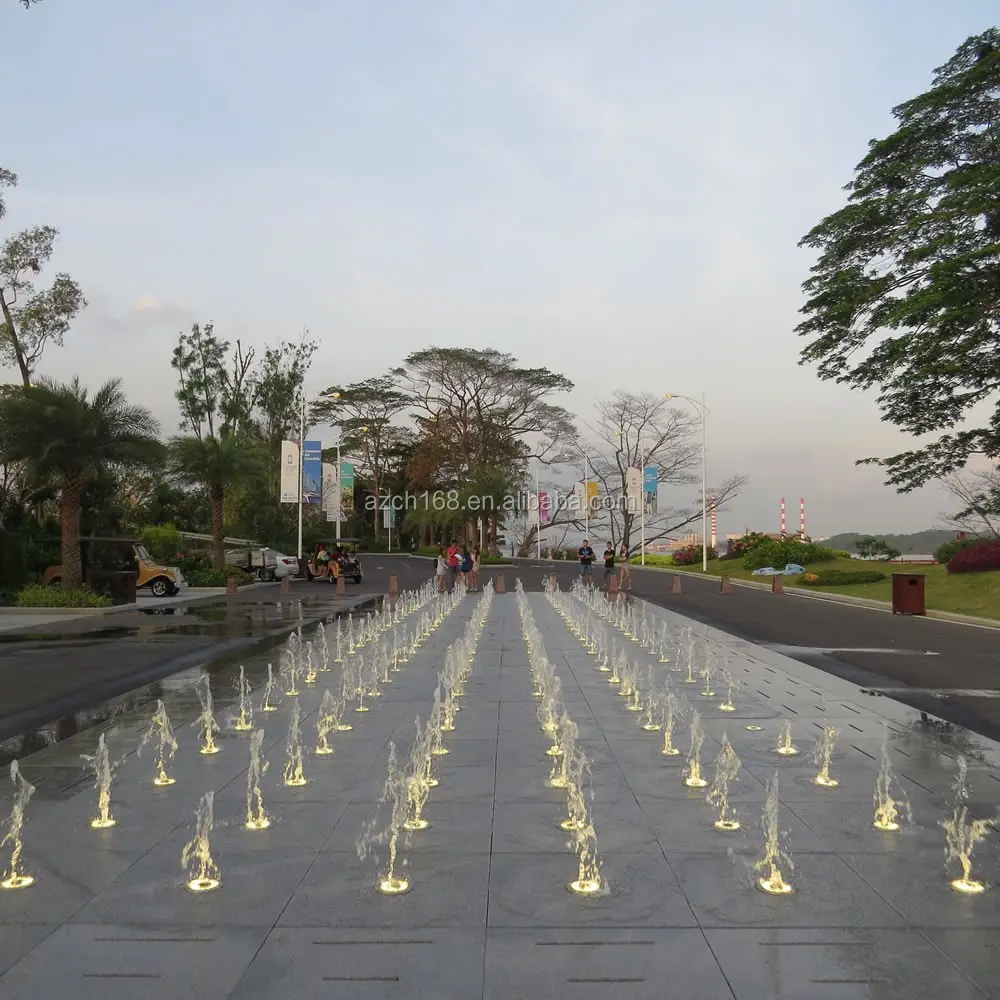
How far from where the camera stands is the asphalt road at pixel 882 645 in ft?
31.9

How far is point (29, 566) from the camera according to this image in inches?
1022

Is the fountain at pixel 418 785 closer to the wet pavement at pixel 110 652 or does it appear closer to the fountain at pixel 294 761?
the fountain at pixel 294 761

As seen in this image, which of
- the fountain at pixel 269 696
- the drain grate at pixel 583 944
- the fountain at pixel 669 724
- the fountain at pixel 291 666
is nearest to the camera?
the drain grate at pixel 583 944

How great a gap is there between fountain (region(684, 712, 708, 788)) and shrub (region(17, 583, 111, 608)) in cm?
1829

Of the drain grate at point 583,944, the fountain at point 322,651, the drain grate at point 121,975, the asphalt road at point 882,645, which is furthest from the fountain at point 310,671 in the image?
the drain grate at point 583,944

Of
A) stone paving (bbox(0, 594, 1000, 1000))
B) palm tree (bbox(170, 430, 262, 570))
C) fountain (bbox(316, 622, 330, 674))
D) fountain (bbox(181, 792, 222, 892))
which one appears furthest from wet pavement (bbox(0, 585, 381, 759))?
palm tree (bbox(170, 430, 262, 570))

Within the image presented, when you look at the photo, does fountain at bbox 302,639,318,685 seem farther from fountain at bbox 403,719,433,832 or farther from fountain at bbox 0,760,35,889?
fountain at bbox 0,760,35,889

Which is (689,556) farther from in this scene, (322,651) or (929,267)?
(322,651)

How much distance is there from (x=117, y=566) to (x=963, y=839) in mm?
23863

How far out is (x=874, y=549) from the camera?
43031mm

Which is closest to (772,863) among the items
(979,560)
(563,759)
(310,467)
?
(563,759)

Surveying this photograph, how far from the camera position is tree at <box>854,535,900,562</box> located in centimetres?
4269

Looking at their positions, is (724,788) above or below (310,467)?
below

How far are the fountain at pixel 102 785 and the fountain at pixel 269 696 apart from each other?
2.04m
